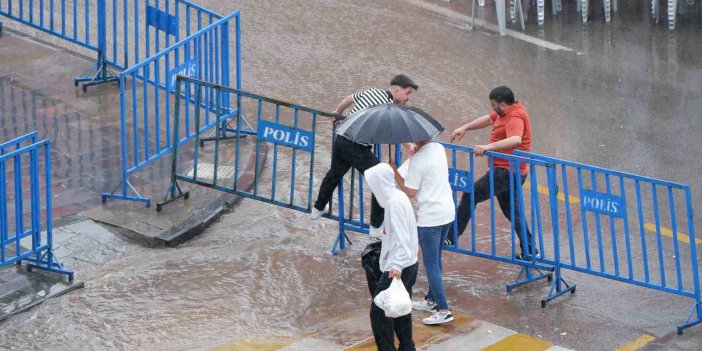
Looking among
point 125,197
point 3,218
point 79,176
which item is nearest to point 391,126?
point 3,218

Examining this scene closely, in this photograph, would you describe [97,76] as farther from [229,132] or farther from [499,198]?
[499,198]

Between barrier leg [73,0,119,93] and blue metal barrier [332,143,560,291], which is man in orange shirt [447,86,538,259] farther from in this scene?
barrier leg [73,0,119,93]

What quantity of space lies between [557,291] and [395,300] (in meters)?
2.41

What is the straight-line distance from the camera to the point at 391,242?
26.5 ft

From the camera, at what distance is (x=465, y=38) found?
55.5 feet

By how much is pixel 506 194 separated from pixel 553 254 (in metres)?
0.99

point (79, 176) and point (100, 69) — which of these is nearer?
point (79, 176)

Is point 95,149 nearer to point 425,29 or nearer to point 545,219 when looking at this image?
point 545,219

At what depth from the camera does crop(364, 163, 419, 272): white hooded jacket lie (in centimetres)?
799

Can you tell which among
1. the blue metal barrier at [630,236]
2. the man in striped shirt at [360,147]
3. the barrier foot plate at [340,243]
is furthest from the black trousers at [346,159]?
the blue metal barrier at [630,236]

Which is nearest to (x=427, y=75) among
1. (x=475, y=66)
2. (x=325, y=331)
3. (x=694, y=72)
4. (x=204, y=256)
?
(x=475, y=66)

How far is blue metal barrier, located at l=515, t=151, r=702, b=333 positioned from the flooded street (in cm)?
29

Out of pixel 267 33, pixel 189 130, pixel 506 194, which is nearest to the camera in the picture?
pixel 506 194

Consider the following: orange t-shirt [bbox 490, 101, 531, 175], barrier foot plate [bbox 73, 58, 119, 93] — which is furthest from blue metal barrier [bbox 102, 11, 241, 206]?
orange t-shirt [bbox 490, 101, 531, 175]
